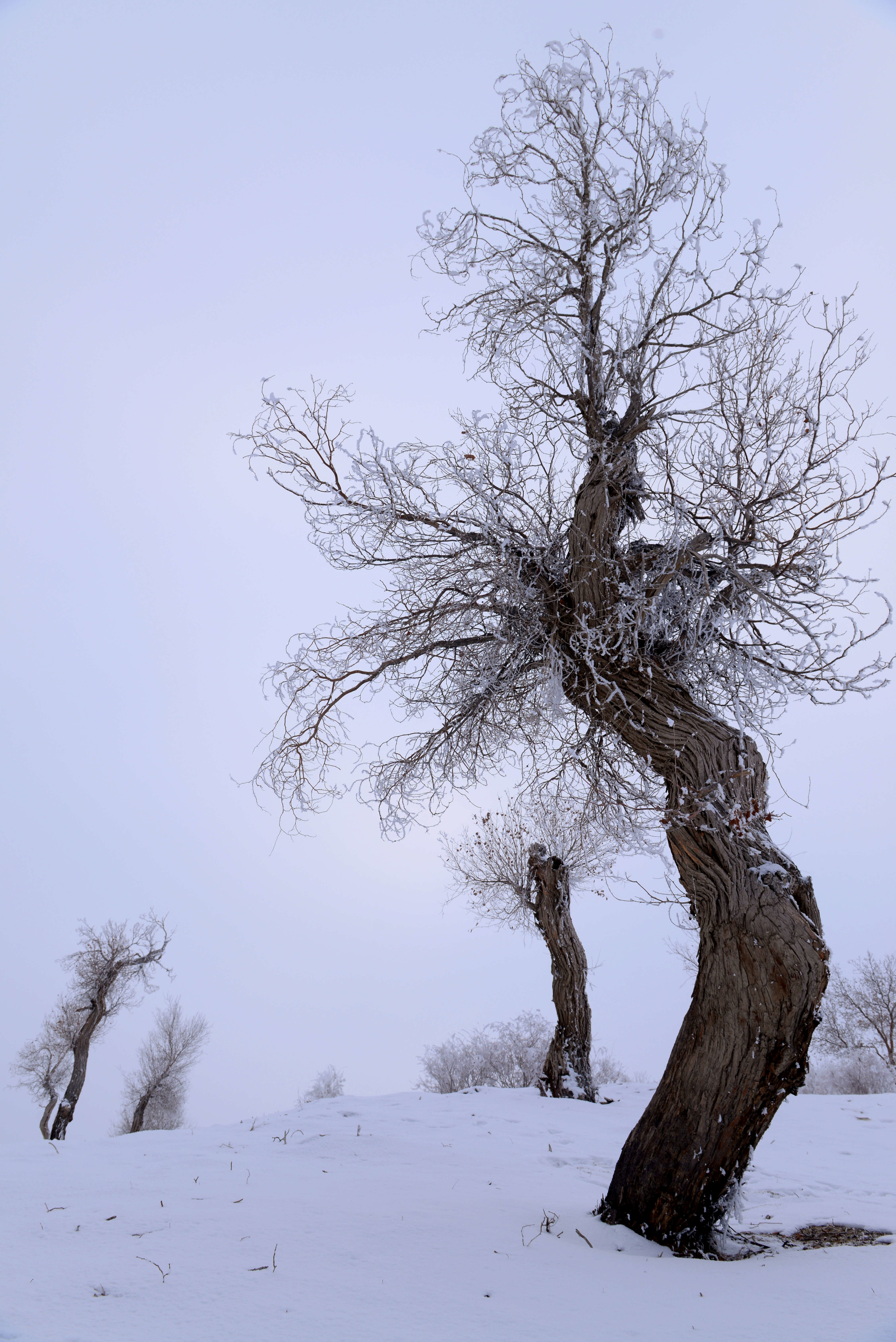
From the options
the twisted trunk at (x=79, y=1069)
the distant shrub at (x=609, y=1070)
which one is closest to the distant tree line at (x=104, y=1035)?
the twisted trunk at (x=79, y=1069)

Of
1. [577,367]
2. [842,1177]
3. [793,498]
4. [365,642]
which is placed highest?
[577,367]

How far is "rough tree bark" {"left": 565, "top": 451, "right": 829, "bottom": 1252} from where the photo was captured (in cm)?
366

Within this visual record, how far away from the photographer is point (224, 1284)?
105 inches

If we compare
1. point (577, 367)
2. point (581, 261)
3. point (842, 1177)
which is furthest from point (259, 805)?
point (842, 1177)

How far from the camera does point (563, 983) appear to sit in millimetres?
11391

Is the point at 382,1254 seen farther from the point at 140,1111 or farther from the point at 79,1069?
the point at 140,1111

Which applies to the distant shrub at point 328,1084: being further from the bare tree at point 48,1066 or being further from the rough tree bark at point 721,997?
the rough tree bark at point 721,997

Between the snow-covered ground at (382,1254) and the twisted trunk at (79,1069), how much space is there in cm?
1183

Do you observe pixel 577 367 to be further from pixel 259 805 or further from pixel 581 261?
pixel 259 805

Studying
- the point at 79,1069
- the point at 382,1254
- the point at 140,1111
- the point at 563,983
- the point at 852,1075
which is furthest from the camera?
the point at 852,1075

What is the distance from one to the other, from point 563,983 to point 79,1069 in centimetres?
1174

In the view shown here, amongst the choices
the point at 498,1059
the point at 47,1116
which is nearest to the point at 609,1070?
the point at 498,1059

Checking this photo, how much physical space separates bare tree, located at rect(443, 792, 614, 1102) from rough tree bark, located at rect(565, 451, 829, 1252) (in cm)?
343

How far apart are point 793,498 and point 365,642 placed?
3.22 m
